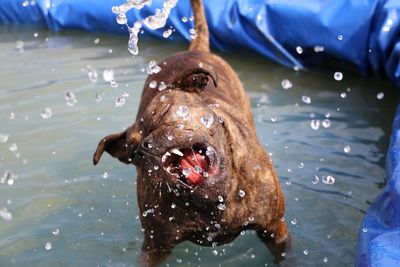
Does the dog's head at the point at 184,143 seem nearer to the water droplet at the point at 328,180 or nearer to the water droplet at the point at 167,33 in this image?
the water droplet at the point at 328,180

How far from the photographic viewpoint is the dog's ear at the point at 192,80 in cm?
416

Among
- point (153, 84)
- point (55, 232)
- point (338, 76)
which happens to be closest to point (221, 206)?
point (153, 84)

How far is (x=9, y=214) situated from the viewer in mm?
5070

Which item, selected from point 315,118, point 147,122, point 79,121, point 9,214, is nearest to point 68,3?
point 79,121

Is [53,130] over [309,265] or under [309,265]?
under

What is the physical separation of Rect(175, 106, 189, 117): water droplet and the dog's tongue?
9.7 inches

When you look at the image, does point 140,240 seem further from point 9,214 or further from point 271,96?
point 271,96

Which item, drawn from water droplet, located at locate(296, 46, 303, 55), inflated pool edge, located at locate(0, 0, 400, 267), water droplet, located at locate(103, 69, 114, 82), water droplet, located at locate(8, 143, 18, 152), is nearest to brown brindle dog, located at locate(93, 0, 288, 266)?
inflated pool edge, located at locate(0, 0, 400, 267)

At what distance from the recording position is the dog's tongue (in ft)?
11.6

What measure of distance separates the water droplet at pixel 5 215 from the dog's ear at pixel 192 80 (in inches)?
66.0

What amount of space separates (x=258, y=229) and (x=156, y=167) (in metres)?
0.98

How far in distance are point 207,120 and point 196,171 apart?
370 mm

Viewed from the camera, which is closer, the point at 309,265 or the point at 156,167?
the point at 156,167

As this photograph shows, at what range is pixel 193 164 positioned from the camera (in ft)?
11.7
